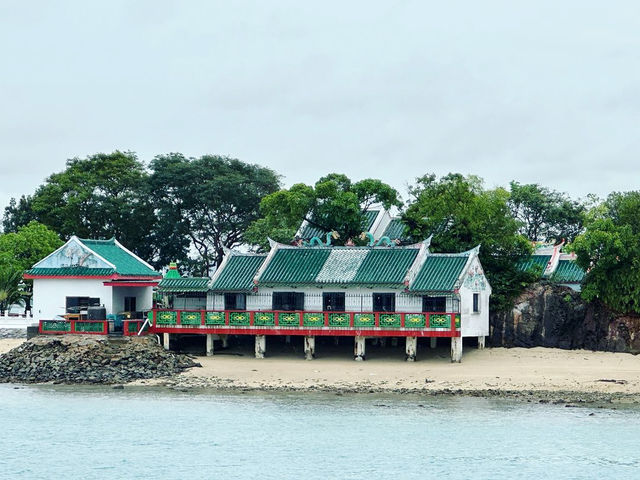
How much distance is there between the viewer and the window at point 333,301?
189 ft

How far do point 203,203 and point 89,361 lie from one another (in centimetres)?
3040

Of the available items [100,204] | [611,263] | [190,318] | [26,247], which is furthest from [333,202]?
[100,204]

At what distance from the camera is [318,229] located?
2726 inches

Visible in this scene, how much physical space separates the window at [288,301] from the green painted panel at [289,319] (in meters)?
1.24

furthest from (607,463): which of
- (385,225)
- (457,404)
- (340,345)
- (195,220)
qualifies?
(195,220)

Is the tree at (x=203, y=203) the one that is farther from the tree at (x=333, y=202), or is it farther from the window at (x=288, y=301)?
the window at (x=288, y=301)

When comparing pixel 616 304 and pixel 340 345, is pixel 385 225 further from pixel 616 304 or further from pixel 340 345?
pixel 616 304

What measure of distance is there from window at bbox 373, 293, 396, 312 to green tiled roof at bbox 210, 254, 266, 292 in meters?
6.40

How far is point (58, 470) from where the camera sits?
39406 millimetres

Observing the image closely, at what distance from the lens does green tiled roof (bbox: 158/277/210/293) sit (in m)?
59.9

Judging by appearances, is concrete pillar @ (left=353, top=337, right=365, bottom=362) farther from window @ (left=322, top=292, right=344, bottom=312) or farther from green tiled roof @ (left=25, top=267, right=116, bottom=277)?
green tiled roof @ (left=25, top=267, right=116, bottom=277)

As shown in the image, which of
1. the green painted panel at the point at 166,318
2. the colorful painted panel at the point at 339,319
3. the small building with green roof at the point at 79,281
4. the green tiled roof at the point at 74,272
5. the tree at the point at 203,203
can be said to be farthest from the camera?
the tree at the point at 203,203

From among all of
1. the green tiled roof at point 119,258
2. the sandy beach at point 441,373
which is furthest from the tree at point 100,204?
the sandy beach at point 441,373

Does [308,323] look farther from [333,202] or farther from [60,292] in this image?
[60,292]
